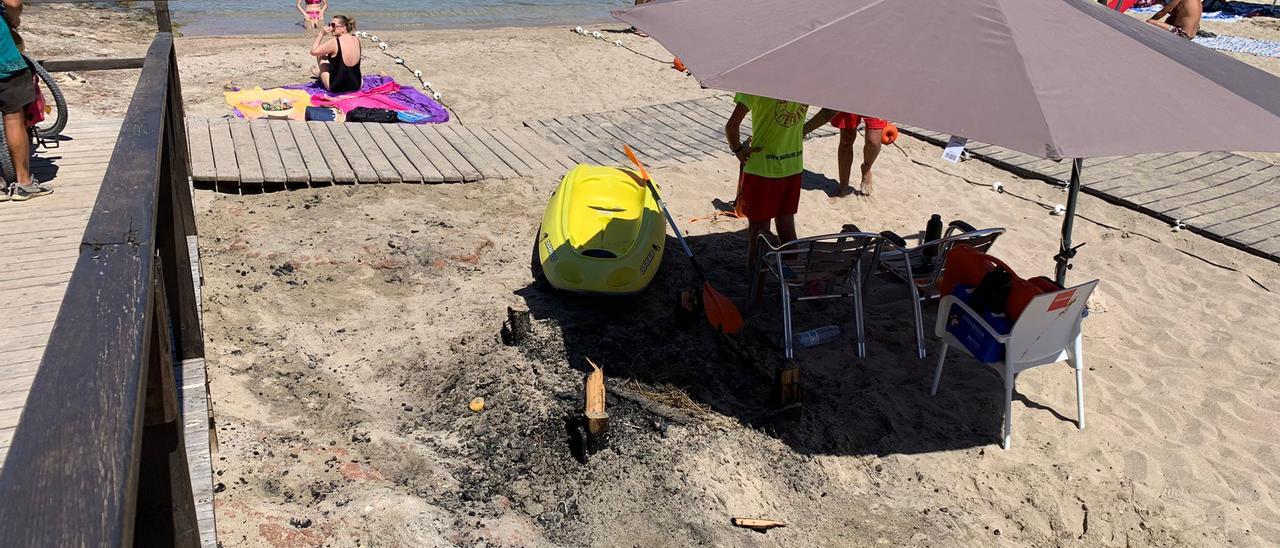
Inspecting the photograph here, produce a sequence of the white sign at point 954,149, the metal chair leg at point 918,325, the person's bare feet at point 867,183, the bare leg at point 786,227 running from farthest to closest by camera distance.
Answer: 1. the person's bare feet at point 867,183
2. the bare leg at point 786,227
3. the metal chair leg at point 918,325
4. the white sign at point 954,149

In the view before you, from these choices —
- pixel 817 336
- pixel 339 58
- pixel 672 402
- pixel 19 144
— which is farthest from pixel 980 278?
pixel 339 58

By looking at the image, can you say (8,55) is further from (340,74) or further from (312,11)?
(312,11)

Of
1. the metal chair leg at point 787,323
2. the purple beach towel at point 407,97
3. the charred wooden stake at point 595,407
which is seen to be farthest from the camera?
the purple beach towel at point 407,97

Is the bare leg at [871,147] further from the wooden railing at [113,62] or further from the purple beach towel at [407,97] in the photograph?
the wooden railing at [113,62]

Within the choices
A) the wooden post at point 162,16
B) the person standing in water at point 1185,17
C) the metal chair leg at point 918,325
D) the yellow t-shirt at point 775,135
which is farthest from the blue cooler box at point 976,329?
the person standing in water at point 1185,17

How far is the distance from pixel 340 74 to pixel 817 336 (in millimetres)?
7464

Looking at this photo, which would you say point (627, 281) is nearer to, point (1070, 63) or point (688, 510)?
point (688, 510)

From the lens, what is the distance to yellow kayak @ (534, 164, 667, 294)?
5.99m

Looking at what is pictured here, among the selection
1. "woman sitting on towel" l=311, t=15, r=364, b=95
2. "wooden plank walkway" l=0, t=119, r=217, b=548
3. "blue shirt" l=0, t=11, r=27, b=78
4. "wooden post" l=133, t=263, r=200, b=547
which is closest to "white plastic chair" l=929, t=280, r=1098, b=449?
"wooden plank walkway" l=0, t=119, r=217, b=548

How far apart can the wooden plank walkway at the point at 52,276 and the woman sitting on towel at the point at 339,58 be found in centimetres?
333

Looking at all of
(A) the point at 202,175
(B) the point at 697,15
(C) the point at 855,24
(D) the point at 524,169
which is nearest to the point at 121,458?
(C) the point at 855,24

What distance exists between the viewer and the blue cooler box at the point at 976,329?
4961 millimetres

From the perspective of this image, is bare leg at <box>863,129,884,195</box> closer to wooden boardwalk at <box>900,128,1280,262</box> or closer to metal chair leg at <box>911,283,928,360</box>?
wooden boardwalk at <box>900,128,1280,262</box>

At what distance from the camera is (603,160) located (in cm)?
921
